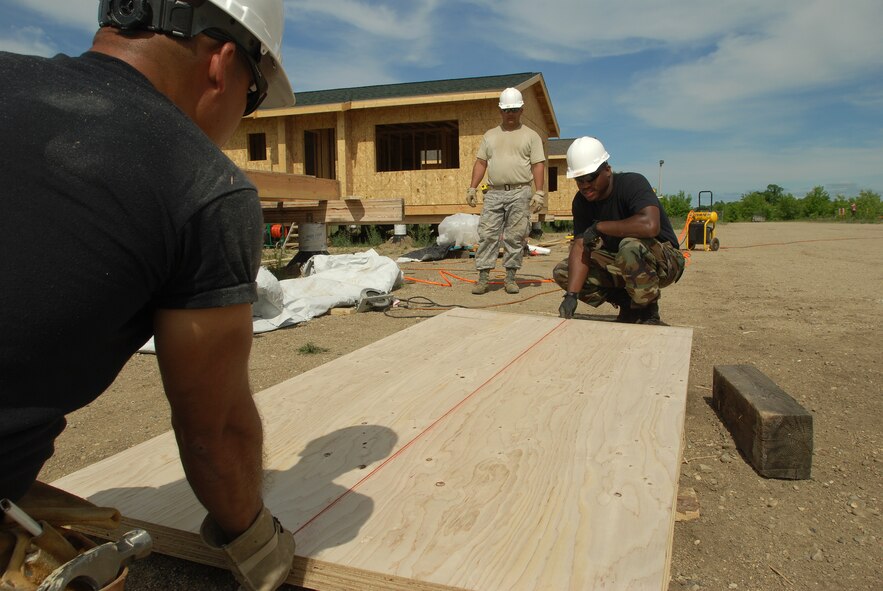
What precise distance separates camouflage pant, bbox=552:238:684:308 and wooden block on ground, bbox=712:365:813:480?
1.71 metres

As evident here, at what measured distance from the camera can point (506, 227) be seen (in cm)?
702

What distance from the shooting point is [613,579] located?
4.37ft

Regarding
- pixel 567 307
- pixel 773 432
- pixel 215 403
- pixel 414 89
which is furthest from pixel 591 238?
pixel 414 89

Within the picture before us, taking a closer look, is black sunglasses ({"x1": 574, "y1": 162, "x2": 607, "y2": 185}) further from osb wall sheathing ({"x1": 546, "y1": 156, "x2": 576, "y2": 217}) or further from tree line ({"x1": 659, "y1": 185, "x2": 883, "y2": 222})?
tree line ({"x1": 659, "y1": 185, "x2": 883, "y2": 222})

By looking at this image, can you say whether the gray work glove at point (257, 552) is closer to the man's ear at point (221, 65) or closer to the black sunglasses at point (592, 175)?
the man's ear at point (221, 65)

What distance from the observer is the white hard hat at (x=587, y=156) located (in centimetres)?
451

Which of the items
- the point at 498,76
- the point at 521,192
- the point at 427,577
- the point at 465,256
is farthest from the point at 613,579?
the point at 498,76

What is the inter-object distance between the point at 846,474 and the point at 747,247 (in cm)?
1302

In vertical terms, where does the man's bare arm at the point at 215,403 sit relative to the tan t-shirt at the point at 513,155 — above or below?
below

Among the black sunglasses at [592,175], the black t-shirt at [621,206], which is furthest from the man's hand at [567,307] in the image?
the black sunglasses at [592,175]

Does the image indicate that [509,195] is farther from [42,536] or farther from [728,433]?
[42,536]

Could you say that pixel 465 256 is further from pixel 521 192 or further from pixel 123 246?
pixel 123 246

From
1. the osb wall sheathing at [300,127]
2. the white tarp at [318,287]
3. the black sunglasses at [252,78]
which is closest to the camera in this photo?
the black sunglasses at [252,78]

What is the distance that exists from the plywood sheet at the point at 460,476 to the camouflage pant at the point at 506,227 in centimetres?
402
